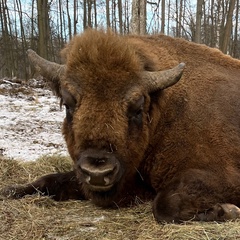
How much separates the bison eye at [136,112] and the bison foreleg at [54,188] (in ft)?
Answer: 4.13

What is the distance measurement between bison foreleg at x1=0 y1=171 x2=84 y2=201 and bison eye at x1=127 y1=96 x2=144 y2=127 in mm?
1259

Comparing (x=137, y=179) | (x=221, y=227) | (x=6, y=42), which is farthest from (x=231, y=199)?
(x=6, y=42)

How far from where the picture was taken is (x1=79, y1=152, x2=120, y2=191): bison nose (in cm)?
328

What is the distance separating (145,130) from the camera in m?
4.04

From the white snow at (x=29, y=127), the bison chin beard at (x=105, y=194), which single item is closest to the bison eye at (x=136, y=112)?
the bison chin beard at (x=105, y=194)

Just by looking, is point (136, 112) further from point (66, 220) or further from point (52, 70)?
point (66, 220)

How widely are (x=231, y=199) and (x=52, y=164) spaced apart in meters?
3.02

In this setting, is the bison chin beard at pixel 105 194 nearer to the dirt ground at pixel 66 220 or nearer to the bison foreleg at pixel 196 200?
the dirt ground at pixel 66 220

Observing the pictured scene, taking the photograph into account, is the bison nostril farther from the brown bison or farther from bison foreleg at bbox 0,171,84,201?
bison foreleg at bbox 0,171,84,201

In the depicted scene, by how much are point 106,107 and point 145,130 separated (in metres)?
0.62

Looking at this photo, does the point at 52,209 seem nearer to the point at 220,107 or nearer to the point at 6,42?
the point at 220,107

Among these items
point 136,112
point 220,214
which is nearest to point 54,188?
point 136,112

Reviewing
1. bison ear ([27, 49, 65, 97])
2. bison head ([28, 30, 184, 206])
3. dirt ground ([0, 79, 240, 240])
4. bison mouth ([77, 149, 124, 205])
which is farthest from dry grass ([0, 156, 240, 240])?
bison ear ([27, 49, 65, 97])

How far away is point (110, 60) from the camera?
12.5 feet
